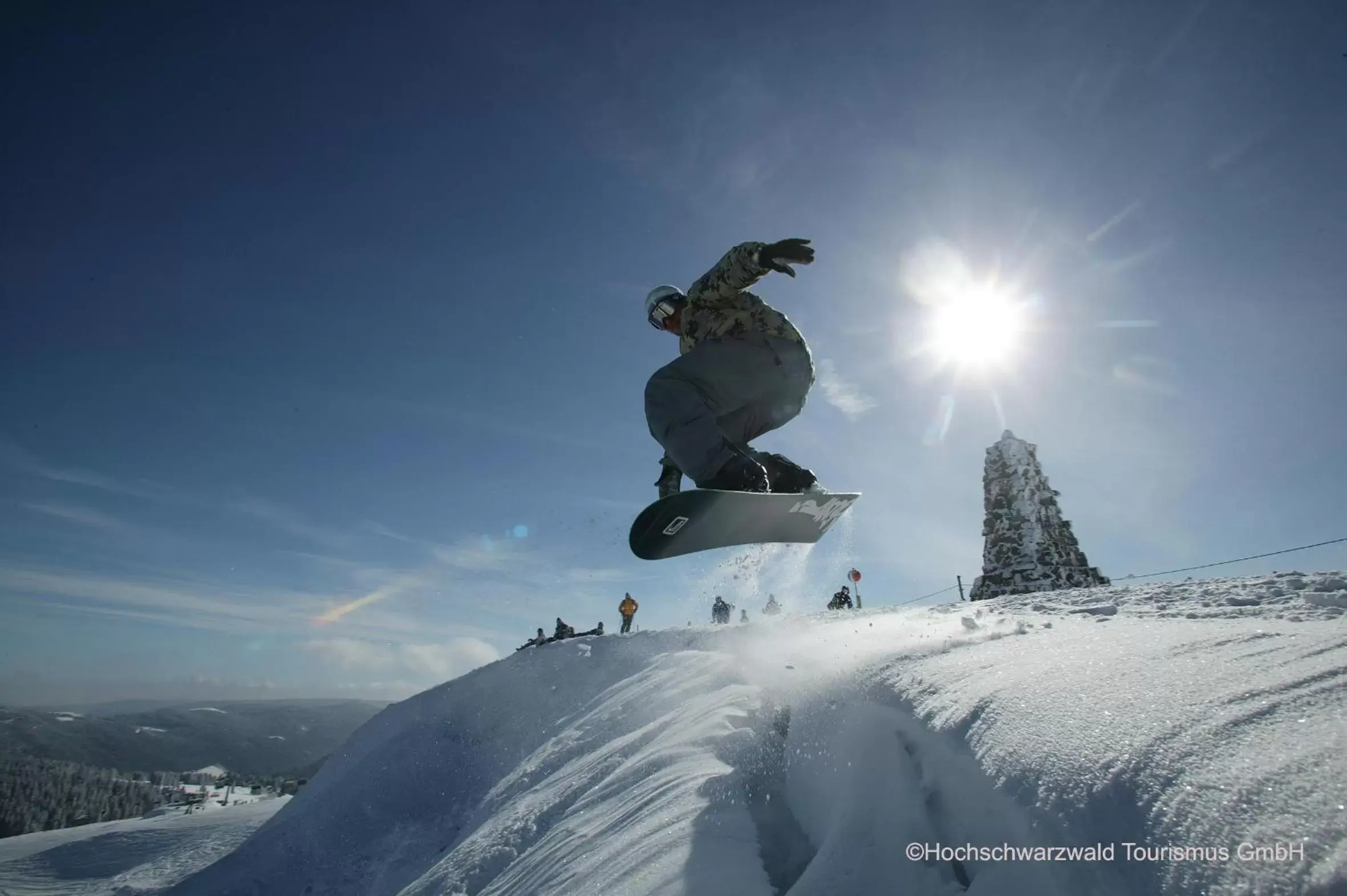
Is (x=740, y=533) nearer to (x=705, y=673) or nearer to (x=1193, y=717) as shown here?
(x=705, y=673)

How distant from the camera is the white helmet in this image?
495cm

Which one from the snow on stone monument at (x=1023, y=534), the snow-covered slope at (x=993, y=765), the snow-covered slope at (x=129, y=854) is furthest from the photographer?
the snow-covered slope at (x=129, y=854)

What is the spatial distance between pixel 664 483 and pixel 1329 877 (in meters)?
4.46

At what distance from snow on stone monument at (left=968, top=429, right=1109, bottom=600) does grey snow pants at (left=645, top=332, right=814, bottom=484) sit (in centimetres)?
1419

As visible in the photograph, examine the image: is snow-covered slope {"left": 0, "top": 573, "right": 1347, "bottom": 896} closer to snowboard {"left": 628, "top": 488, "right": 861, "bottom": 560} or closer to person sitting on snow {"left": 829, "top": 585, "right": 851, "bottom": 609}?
snowboard {"left": 628, "top": 488, "right": 861, "bottom": 560}

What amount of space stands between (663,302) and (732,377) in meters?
1.17

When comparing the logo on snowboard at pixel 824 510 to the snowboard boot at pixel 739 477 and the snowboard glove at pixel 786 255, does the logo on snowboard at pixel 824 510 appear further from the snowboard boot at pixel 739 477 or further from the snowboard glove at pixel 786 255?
the snowboard glove at pixel 786 255

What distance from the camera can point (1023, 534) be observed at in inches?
626

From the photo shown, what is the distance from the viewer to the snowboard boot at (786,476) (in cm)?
493

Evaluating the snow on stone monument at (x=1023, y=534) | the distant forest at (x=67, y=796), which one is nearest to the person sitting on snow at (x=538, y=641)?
the snow on stone monument at (x=1023, y=534)

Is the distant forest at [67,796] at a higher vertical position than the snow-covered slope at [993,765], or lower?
lower

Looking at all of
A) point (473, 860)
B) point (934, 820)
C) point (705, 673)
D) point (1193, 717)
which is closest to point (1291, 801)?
point (1193, 717)

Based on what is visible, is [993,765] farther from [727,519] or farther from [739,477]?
[727,519]

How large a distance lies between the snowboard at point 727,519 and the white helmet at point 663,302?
1753mm
